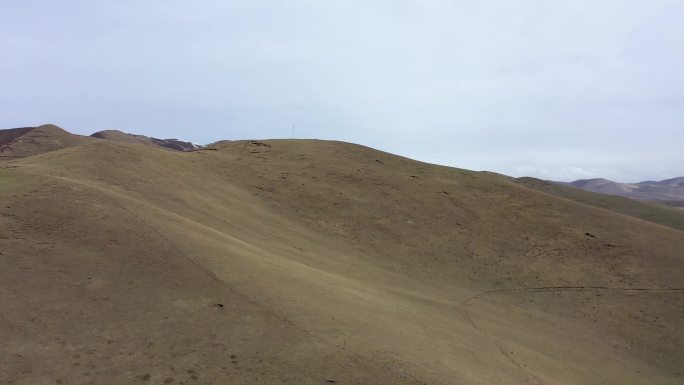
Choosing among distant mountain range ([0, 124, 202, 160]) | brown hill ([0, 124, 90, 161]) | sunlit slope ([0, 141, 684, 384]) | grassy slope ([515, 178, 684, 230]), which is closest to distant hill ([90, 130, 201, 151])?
distant mountain range ([0, 124, 202, 160])

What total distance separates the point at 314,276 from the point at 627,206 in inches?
1967

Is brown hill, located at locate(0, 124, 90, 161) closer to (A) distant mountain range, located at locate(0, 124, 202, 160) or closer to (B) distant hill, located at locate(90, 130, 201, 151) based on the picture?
(A) distant mountain range, located at locate(0, 124, 202, 160)

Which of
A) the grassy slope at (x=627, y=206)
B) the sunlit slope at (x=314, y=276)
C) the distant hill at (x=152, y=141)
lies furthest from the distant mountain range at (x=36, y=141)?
the grassy slope at (x=627, y=206)

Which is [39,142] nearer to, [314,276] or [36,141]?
[36,141]

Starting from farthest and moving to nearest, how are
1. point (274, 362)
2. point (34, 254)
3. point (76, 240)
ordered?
point (76, 240) < point (34, 254) < point (274, 362)

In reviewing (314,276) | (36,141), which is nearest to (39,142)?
(36,141)

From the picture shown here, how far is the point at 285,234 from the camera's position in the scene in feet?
74.0

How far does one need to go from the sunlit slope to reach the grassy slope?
22352mm

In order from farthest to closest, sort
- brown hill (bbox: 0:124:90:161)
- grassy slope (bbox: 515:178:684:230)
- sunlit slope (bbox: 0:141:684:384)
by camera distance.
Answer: grassy slope (bbox: 515:178:684:230)
brown hill (bbox: 0:124:90:161)
sunlit slope (bbox: 0:141:684:384)

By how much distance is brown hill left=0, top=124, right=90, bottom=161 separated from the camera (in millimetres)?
45250

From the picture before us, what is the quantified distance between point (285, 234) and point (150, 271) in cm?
1050

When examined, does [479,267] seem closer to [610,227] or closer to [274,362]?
[610,227]

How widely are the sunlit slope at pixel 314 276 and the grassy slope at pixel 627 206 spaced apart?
22352mm

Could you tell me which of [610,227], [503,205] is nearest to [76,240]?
[503,205]
